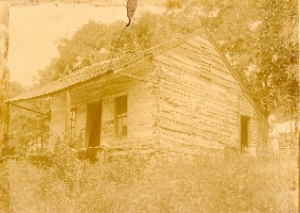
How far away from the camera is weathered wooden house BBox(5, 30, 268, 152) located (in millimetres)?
8070

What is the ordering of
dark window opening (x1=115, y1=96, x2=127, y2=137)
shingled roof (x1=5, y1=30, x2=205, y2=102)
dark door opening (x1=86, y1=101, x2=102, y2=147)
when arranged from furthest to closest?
1. dark door opening (x1=86, y1=101, x2=102, y2=147)
2. dark window opening (x1=115, y1=96, x2=127, y2=137)
3. shingled roof (x1=5, y1=30, x2=205, y2=102)

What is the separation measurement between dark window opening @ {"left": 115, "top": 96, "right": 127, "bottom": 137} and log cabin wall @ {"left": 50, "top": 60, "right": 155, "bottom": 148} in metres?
0.10

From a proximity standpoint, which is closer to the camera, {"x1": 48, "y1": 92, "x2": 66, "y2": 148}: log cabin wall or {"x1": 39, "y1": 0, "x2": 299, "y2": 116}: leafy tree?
{"x1": 39, "y1": 0, "x2": 299, "y2": 116}: leafy tree

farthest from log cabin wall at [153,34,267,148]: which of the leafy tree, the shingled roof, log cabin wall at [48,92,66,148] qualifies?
log cabin wall at [48,92,66,148]

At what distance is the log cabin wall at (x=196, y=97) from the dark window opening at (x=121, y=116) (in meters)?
0.98

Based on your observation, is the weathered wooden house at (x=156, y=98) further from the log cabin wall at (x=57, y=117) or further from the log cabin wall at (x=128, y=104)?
the log cabin wall at (x=57, y=117)

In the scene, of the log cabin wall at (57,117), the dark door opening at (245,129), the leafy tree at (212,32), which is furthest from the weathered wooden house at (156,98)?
the dark door opening at (245,129)

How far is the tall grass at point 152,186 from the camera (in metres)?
5.77

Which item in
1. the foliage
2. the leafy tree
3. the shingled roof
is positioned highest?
the leafy tree

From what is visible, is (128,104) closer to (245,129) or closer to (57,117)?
(57,117)

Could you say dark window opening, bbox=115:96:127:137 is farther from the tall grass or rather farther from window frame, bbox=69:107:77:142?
the tall grass

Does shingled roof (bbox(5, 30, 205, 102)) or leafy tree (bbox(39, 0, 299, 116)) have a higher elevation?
leafy tree (bbox(39, 0, 299, 116))

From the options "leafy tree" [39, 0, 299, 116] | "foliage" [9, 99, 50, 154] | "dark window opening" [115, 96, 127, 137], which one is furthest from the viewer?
"dark window opening" [115, 96, 127, 137]

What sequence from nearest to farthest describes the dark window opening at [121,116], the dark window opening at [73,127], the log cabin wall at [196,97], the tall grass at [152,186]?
the tall grass at [152,186] < the log cabin wall at [196,97] < the dark window opening at [121,116] < the dark window opening at [73,127]
